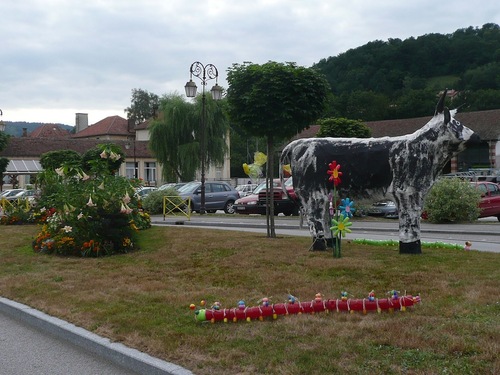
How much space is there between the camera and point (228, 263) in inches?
422

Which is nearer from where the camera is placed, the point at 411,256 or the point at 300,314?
the point at 300,314

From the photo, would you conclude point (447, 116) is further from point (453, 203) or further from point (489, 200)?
point (489, 200)

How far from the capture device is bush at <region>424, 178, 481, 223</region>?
22062 mm

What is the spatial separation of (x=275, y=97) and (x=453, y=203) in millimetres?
11420

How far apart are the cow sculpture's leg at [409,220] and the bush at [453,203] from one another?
12.1 m

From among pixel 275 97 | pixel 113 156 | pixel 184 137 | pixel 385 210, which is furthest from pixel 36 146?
pixel 275 97

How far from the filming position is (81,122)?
10062cm

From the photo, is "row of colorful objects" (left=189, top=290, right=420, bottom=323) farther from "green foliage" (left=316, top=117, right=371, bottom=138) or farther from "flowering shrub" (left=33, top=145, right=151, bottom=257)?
"green foliage" (left=316, top=117, right=371, bottom=138)

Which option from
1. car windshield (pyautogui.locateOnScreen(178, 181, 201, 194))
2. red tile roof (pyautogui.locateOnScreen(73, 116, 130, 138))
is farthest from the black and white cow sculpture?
red tile roof (pyautogui.locateOnScreen(73, 116, 130, 138))

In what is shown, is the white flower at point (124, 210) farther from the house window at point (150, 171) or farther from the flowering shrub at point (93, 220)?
the house window at point (150, 171)

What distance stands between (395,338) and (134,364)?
99.6 inches

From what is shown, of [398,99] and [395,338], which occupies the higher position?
[398,99]

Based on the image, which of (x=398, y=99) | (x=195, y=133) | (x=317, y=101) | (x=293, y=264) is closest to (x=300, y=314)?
(x=293, y=264)

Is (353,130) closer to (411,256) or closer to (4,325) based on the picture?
(411,256)
